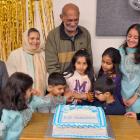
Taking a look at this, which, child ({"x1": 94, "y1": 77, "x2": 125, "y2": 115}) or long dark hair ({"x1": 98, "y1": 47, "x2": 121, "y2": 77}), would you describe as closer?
child ({"x1": 94, "y1": 77, "x2": 125, "y2": 115})

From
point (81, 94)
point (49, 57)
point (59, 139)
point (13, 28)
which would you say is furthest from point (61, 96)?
point (13, 28)

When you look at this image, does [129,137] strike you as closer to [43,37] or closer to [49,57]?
[49,57]

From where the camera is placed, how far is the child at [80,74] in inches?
95.8

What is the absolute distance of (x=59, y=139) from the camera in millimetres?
1217

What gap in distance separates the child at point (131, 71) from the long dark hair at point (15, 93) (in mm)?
1001

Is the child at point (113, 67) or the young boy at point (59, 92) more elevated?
the child at point (113, 67)

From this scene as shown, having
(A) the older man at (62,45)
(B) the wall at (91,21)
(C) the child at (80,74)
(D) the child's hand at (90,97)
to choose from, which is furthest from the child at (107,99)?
(B) the wall at (91,21)

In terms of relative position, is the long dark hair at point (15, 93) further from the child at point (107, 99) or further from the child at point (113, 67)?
the child at point (113, 67)

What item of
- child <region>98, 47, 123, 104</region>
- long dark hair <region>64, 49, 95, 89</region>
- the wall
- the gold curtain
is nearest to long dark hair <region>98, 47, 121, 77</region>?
child <region>98, 47, 123, 104</region>

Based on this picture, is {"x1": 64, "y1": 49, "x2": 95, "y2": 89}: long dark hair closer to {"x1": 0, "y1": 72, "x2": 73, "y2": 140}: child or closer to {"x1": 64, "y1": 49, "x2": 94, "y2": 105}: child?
{"x1": 64, "y1": 49, "x2": 94, "y2": 105}: child

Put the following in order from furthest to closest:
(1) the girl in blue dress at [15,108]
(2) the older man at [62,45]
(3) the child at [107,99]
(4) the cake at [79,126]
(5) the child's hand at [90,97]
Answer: (2) the older man at [62,45] < (5) the child's hand at [90,97] < (3) the child at [107,99] < (1) the girl in blue dress at [15,108] < (4) the cake at [79,126]

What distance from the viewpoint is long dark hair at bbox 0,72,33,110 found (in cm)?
167

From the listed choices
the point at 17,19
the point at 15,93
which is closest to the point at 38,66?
the point at 17,19

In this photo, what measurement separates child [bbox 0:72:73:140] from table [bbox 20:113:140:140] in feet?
0.21
